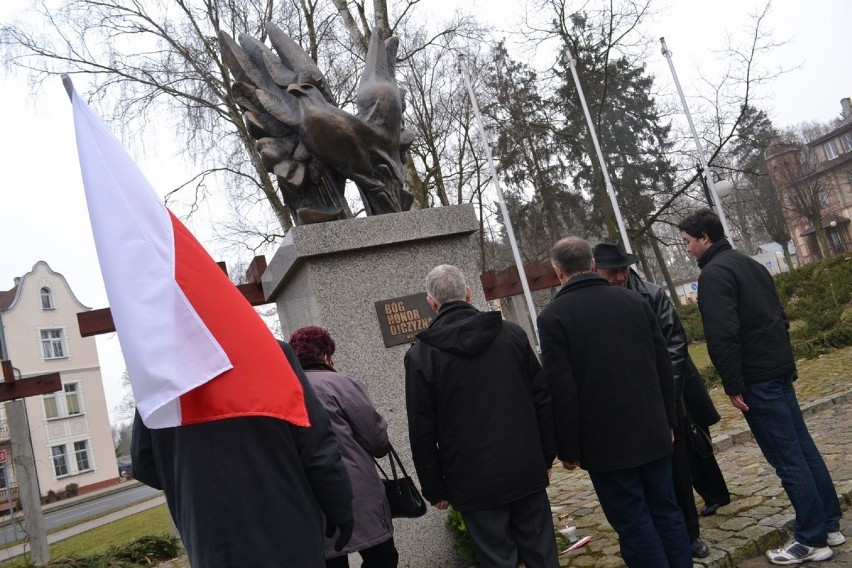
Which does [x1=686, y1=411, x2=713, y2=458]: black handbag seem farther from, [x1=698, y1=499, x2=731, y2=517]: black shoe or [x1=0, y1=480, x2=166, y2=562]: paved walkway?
[x1=0, y1=480, x2=166, y2=562]: paved walkway

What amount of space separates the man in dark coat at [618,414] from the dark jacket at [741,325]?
53 cm

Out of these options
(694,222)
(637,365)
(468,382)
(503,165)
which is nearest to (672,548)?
(637,365)

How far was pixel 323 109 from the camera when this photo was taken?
16.0ft

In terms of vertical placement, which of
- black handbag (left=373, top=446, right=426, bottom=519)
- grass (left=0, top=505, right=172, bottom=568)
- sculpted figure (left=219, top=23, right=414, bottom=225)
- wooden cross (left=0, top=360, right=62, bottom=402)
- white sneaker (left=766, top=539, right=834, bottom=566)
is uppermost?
sculpted figure (left=219, top=23, right=414, bottom=225)

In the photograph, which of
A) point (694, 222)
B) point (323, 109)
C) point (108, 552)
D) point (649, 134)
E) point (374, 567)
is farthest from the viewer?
point (649, 134)

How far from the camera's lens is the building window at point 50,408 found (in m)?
40.6

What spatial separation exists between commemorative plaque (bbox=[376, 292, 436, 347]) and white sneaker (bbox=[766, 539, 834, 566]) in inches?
97.1

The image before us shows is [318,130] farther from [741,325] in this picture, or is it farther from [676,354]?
[741,325]

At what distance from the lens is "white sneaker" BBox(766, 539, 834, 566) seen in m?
3.52

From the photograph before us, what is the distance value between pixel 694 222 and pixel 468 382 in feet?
5.92

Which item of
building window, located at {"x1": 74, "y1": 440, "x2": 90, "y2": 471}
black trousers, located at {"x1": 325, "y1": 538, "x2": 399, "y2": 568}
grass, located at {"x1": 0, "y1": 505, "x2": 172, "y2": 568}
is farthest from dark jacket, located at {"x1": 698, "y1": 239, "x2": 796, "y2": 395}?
building window, located at {"x1": 74, "y1": 440, "x2": 90, "y2": 471}

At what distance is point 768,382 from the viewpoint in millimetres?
3605

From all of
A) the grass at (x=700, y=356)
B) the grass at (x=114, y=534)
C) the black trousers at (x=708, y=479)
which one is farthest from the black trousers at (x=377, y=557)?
the grass at (x=700, y=356)

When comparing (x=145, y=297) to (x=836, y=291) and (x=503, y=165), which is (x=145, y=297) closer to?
(x=836, y=291)
